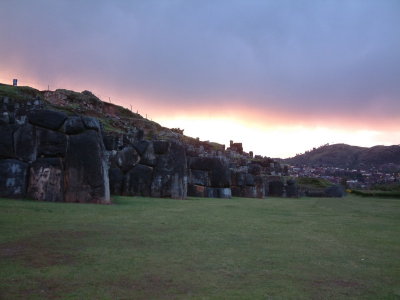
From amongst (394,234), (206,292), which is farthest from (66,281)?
(394,234)

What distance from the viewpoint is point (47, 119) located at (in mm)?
11797

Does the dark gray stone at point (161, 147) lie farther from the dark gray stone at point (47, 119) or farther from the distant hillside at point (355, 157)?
the distant hillside at point (355, 157)

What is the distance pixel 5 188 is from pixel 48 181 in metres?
1.06

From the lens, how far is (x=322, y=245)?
630 cm

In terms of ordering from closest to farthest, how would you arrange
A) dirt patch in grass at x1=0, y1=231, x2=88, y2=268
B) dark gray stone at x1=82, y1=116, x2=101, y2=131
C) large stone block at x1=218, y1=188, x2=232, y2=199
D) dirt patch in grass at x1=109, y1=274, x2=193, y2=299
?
dirt patch in grass at x1=109, y1=274, x2=193, y2=299 < dirt patch in grass at x1=0, y1=231, x2=88, y2=268 < dark gray stone at x1=82, y1=116, x2=101, y2=131 < large stone block at x1=218, y1=188, x2=232, y2=199

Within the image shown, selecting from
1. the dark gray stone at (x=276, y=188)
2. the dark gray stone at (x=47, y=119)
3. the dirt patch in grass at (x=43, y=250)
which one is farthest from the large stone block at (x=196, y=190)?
the dirt patch in grass at (x=43, y=250)

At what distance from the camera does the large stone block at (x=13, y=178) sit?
10.7 metres

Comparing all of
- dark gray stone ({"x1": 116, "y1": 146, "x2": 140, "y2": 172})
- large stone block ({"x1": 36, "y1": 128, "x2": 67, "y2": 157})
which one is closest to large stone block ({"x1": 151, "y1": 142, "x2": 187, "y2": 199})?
dark gray stone ({"x1": 116, "y1": 146, "x2": 140, "y2": 172})

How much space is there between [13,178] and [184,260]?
766 centimetres

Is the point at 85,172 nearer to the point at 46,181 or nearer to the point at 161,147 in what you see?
the point at 46,181

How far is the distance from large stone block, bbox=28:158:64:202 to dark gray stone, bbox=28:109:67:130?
1.06 m

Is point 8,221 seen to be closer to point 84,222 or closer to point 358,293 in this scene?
point 84,222

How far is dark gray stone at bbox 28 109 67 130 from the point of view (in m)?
11.7

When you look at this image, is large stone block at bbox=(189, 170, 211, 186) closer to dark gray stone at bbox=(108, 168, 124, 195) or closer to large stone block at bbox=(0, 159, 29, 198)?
dark gray stone at bbox=(108, 168, 124, 195)
